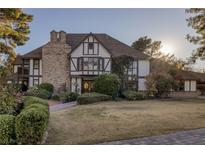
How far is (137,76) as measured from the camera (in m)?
8.56

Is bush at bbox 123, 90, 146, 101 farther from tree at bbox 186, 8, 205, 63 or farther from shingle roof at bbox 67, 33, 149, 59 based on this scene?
tree at bbox 186, 8, 205, 63

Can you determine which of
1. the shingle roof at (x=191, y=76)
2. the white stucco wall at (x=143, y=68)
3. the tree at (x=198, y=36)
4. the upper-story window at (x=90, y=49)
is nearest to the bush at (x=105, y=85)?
the white stucco wall at (x=143, y=68)

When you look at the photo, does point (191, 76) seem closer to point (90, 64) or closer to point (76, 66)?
point (76, 66)

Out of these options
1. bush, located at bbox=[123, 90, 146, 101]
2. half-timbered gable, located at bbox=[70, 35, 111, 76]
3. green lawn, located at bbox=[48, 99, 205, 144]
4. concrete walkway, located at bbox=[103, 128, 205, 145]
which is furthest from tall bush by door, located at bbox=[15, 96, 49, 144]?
bush, located at bbox=[123, 90, 146, 101]

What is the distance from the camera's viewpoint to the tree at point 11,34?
689 cm

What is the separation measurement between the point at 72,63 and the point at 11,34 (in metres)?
1.76

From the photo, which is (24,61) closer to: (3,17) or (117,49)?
(3,17)

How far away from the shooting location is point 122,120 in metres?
6.96

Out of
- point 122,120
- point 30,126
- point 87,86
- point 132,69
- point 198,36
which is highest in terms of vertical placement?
point 198,36

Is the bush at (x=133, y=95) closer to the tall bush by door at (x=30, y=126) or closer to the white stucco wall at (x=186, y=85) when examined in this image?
the white stucco wall at (x=186, y=85)

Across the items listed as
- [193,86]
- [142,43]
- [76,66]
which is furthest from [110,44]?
[193,86]

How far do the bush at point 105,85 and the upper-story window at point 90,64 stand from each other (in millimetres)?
459

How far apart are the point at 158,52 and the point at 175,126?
1.99m
